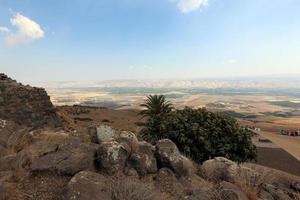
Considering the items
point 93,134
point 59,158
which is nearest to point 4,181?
point 59,158

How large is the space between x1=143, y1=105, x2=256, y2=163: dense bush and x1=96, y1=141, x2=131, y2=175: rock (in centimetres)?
788

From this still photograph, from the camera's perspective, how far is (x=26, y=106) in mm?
17328

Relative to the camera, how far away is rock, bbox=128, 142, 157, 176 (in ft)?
31.1

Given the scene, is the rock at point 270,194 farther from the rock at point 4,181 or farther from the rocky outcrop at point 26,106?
the rocky outcrop at point 26,106

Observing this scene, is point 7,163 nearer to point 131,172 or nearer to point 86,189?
point 86,189

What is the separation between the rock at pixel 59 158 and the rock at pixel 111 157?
245 millimetres

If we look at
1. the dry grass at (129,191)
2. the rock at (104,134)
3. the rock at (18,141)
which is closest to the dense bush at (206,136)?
the rock at (104,134)

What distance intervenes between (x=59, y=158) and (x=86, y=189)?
1971 millimetres

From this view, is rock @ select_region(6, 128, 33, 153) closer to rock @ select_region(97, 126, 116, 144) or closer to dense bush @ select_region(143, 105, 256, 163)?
rock @ select_region(97, 126, 116, 144)

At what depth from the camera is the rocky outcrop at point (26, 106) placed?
1653 centimetres

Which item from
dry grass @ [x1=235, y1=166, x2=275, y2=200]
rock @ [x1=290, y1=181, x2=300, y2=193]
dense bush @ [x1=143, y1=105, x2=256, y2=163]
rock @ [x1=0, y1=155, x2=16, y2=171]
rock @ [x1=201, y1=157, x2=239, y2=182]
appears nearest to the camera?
rock @ [x1=0, y1=155, x2=16, y2=171]

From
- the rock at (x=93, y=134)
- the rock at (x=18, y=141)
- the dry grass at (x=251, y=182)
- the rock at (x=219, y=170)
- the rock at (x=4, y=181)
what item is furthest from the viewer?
the rock at (x=93, y=134)

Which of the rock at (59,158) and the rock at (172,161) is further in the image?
the rock at (172,161)

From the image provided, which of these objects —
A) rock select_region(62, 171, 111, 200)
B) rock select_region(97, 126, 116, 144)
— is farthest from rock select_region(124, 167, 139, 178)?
rock select_region(97, 126, 116, 144)
